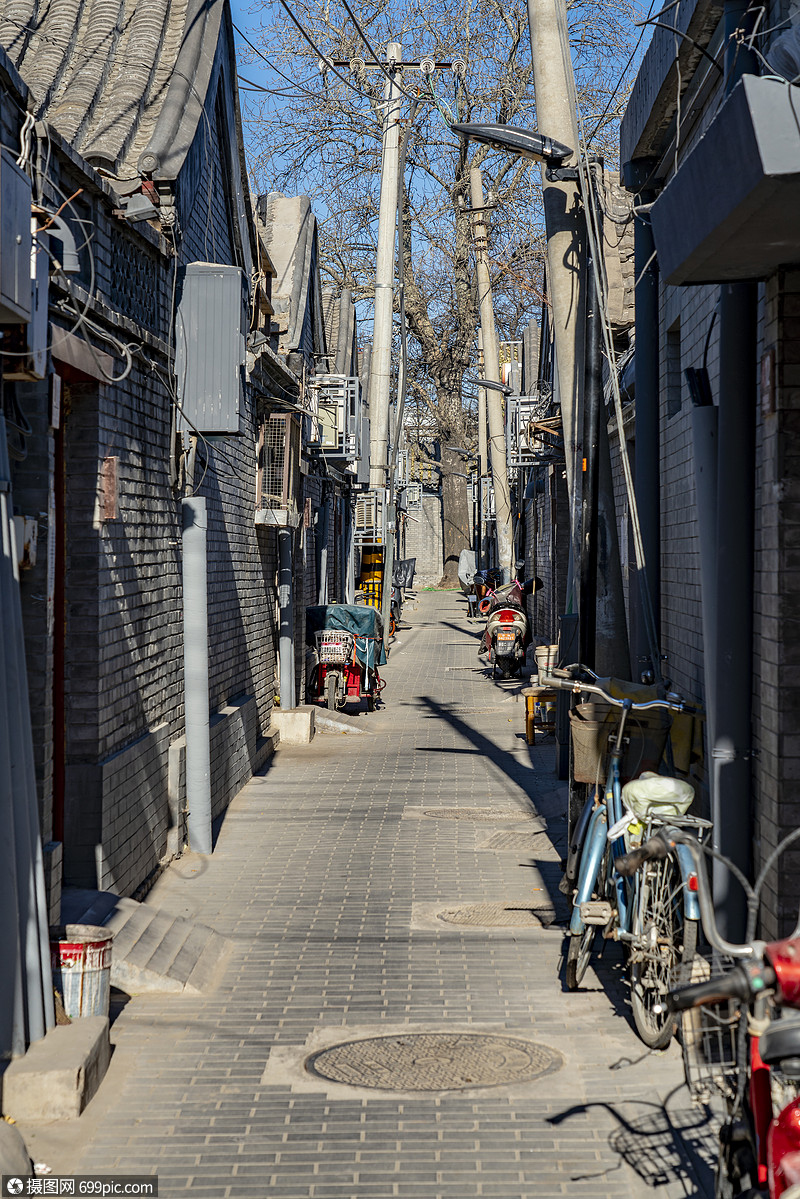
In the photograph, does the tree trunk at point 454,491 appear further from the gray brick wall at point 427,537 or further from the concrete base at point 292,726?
the concrete base at point 292,726

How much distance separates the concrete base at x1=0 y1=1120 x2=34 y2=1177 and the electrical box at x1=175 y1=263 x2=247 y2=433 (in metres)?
6.02

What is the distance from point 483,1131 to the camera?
4992mm

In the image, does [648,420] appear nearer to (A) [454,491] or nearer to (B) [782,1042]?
(B) [782,1042]

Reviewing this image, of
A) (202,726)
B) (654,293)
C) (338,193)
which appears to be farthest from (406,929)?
(338,193)

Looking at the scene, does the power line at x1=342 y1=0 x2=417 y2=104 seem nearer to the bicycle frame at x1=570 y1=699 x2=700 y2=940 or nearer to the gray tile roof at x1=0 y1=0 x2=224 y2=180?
the gray tile roof at x1=0 y1=0 x2=224 y2=180

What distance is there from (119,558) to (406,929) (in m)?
2.96

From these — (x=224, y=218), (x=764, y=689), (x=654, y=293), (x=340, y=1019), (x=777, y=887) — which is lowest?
(x=340, y=1019)

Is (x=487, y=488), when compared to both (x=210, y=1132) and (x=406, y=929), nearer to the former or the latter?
(x=406, y=929)

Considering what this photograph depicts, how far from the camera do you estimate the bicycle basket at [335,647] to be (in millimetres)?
17703

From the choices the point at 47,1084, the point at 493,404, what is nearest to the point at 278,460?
the point at 493,404

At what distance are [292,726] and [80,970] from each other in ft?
32.5

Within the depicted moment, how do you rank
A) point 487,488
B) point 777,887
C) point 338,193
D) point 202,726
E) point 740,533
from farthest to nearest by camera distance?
point 487,488
point 338,193
point 202,726
point 740,533
point 777,887

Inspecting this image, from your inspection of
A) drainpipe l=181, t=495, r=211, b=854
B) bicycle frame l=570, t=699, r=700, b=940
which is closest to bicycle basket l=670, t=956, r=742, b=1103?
bicycle frame l=570, t=699, r=700, b=940

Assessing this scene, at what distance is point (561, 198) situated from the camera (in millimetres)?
8531
